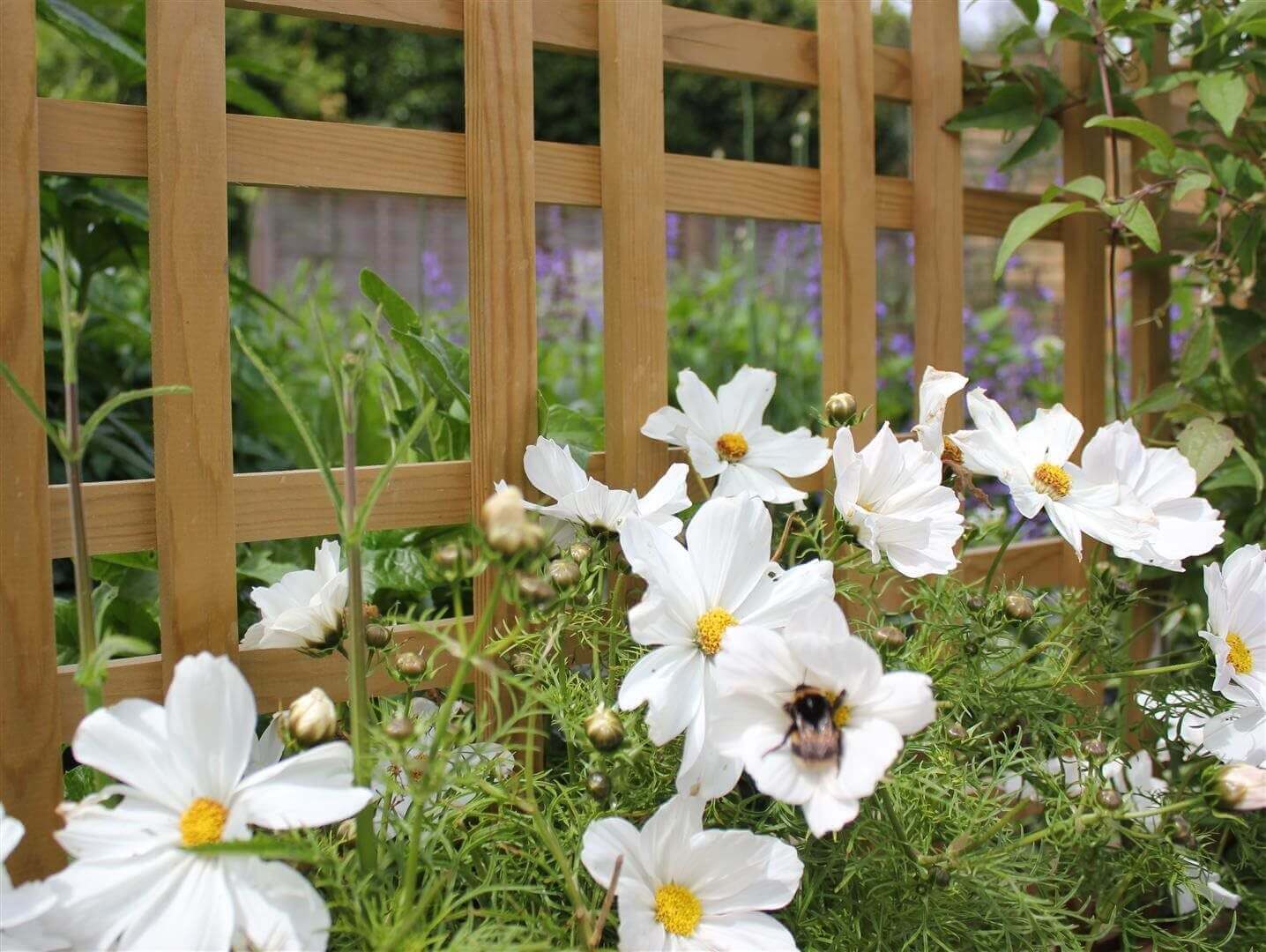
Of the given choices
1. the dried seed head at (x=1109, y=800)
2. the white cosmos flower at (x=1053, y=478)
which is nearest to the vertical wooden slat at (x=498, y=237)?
the white cosmos flower at (x=1053, y=478)

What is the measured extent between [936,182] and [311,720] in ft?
3.54

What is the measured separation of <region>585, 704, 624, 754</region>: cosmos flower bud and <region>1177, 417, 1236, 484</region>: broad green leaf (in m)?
0.86

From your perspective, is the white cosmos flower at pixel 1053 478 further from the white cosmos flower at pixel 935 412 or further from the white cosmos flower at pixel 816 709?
the white cosmos flower at pixel 816 709

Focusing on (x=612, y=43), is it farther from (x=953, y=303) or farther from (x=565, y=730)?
(x=565, y=730)

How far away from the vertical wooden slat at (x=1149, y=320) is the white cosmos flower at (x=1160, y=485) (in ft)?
1.59

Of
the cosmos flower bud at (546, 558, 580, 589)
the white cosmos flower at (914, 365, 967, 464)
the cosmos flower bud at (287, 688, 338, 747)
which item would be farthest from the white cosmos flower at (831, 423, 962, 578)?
the cosmos flower bud at (287, 688, 338, 747)

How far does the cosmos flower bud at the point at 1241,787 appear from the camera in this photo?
0.91 m

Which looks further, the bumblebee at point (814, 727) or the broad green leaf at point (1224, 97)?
the broad green leaf at point (1224, 97)

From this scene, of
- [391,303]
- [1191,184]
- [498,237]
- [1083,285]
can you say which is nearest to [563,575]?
[498,237]

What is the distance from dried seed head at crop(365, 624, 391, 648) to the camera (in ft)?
3.19

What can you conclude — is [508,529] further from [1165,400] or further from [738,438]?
[1165,400]

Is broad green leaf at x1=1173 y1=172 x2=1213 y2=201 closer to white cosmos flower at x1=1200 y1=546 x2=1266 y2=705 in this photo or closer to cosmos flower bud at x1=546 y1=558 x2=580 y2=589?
white cosmos flower at x1=1200 y1=546 x2=1266 y2=705

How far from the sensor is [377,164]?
44.3 inches

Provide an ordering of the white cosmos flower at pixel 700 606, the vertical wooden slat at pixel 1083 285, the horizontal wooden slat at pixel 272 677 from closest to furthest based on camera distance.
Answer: the white cosmos flower at pixel 700 606, the horizontal wooden slat at pixel 272 677, the vertical wooden slat at pixel 1083 285
